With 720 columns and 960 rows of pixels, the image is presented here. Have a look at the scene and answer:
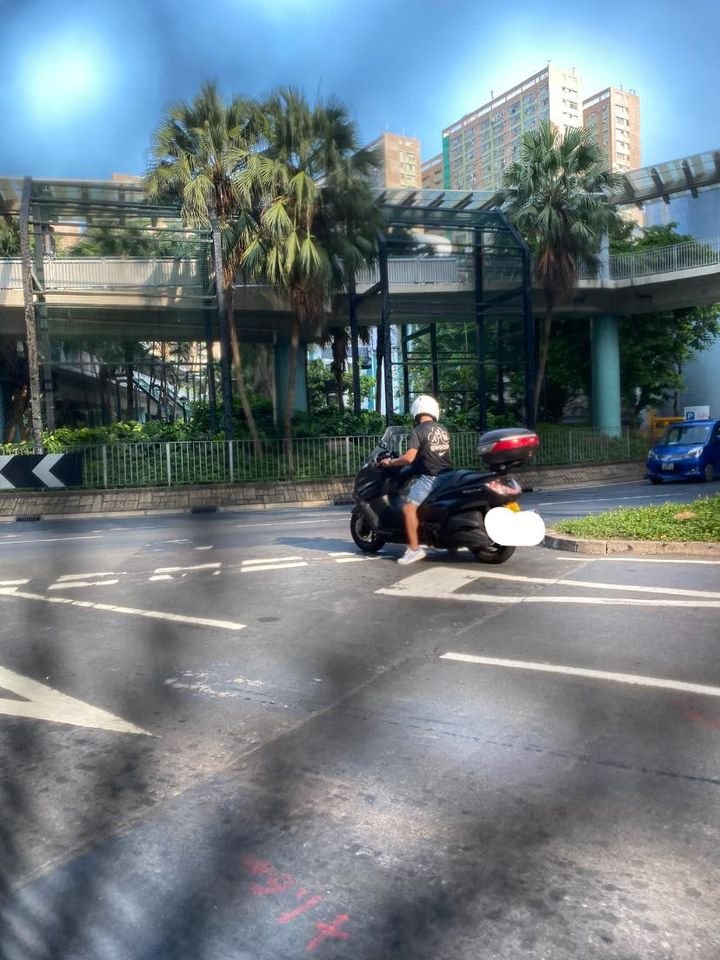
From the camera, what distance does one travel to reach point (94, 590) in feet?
24.6

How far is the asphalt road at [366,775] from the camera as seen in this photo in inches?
95.6

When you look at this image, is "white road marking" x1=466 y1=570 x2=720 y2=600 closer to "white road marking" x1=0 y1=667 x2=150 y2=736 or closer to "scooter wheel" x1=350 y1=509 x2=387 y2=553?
"scooter wheel" x1=350 y1=509 x2=387 y2=553

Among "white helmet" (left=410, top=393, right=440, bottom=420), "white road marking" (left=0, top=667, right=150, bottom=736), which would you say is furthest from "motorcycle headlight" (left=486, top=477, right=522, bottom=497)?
"white road marking" (left=0, top=667, right=150, bottom=736)

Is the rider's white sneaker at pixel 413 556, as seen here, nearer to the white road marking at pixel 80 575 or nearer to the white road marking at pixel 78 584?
the white road marking at pixel 78 584

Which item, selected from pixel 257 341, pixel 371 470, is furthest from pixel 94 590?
pixel 257 341

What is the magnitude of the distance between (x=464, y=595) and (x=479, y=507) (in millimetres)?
1339

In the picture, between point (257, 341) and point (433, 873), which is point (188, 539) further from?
point (257, 341)

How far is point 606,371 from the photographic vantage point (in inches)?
1196

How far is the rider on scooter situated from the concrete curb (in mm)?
1557

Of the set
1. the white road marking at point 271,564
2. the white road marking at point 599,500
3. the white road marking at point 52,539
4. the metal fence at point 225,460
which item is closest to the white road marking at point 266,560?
the white road marking at point 271,564

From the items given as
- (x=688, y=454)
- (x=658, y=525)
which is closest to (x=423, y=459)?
(x=658, y=525)

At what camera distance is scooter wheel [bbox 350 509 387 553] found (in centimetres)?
880

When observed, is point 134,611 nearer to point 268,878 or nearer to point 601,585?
point 601,585

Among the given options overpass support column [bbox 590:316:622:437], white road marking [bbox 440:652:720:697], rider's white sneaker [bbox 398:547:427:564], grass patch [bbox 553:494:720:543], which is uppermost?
overpass support column [bbox 590:316:622:437]
